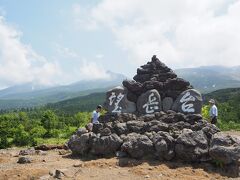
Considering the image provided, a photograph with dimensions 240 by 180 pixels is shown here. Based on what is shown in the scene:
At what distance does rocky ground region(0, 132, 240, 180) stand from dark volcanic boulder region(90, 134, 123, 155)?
0.41 metres

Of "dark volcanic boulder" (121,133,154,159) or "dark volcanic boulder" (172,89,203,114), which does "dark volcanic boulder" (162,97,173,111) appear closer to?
"dark volcanic boulder" (172,89,203,114)

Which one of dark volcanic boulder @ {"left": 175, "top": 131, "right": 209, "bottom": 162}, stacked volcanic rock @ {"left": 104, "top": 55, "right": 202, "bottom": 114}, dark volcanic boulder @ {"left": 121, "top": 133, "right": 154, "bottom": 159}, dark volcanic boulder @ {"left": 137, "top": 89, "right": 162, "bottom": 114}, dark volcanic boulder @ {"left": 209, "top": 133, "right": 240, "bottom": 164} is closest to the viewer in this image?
dark volcanic boulder @ {"left": 209, "top": 133, "right": 240, "bottom": 164}

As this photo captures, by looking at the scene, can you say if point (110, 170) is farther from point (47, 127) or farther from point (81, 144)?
point (47, 127)

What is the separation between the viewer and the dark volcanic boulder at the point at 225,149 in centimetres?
1240

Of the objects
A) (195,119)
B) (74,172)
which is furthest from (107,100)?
(74,172)

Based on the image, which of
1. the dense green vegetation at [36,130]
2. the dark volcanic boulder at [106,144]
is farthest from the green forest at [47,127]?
the dark volcanic boulder at [106,144]

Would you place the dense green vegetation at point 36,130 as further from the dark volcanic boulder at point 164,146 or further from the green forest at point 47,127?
the dark volcanic boulder at point 164,146

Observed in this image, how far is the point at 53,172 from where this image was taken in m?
12.3

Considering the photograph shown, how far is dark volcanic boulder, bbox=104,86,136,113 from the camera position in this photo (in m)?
16.2

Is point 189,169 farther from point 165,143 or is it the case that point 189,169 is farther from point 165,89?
point 165,89

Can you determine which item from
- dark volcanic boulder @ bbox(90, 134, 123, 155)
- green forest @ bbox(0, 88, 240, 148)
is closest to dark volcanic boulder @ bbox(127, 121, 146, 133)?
dark volcanic boulder @ bbox(90, 134, 123, 155)

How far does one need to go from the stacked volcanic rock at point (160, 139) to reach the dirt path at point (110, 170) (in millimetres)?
379

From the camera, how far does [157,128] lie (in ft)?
47.3

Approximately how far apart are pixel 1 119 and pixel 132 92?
1546cm
